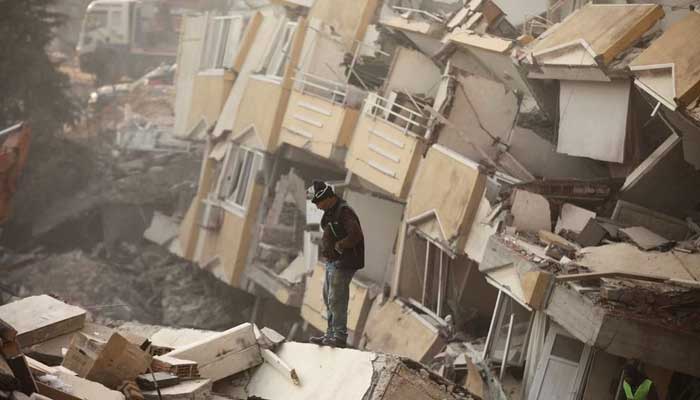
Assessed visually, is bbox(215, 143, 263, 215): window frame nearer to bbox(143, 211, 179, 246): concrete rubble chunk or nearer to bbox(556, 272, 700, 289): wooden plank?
bbox(143, 211, 179, 246): concrete rubble chunk

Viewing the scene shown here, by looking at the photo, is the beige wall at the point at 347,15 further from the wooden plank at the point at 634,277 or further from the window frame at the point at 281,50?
the wooden plank at the point at 634,277

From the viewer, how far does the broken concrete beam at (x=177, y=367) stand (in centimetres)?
771

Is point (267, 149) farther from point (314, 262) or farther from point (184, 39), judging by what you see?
point (184, 39)

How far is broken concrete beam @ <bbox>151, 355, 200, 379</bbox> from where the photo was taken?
7711 millimetres

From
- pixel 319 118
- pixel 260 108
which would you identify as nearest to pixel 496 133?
pixel 319 118

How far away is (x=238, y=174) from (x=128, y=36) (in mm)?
19948

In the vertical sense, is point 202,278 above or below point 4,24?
below

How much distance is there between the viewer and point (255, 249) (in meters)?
20.1

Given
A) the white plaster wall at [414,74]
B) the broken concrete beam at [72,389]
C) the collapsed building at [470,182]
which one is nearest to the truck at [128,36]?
the collapsed building at [470,182]

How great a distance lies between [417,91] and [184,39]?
10347mm

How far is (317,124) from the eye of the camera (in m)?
18.3

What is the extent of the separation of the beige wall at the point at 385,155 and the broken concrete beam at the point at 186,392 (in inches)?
329

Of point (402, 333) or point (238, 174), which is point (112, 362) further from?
point (238, 174)

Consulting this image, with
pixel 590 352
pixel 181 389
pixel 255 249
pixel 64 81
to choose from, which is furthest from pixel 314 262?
pixel 64 81
